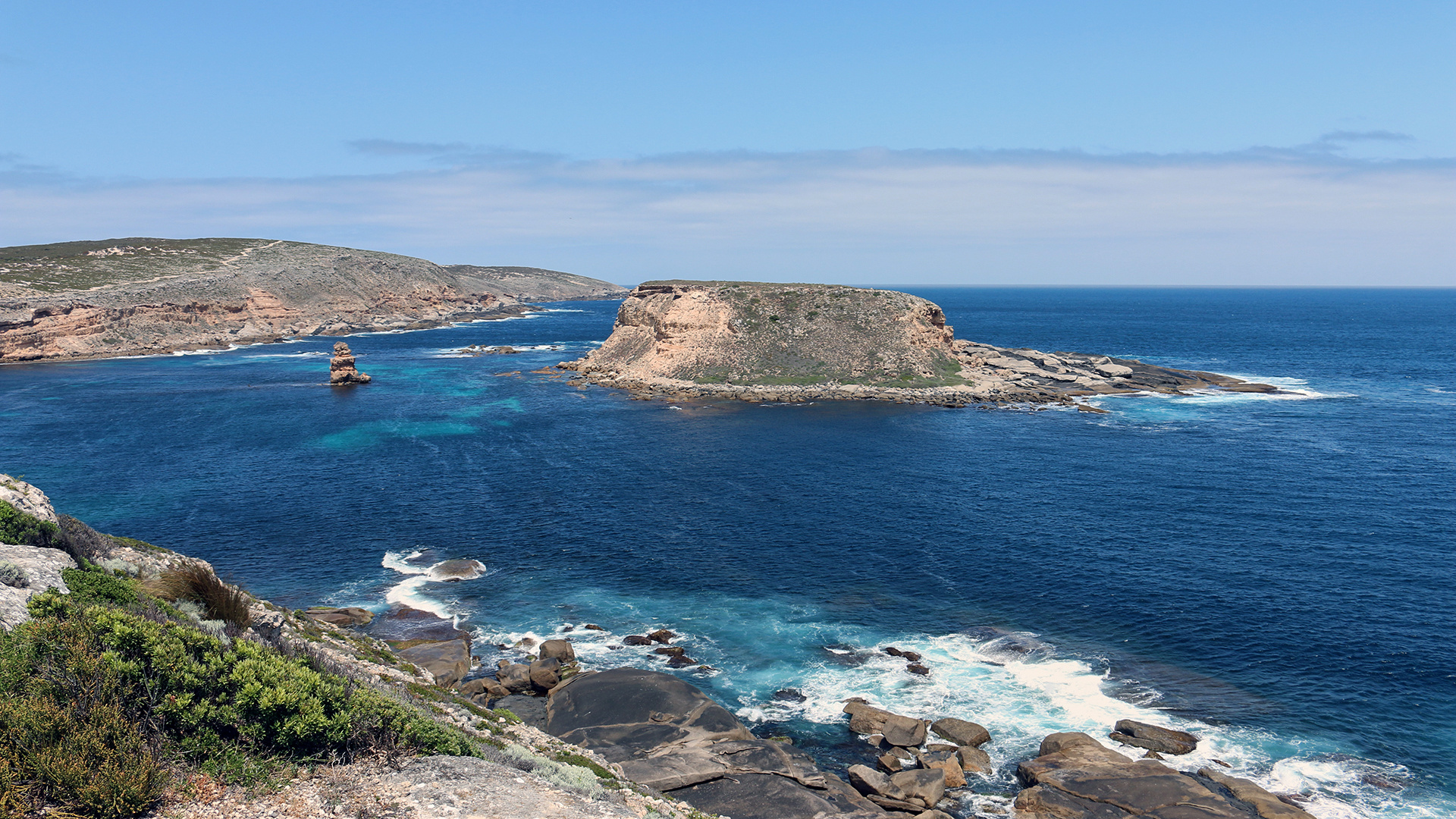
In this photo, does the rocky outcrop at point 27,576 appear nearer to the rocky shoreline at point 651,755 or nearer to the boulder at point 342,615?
the rocky shoreline at point 651,755

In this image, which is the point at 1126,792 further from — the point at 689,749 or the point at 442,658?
the point at 442,658

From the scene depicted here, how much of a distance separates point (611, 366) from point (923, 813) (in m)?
114

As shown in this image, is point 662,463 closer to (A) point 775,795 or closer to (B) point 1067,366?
(A) point 775,795

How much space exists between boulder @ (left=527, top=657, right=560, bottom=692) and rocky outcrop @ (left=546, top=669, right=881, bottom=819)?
0.79 m

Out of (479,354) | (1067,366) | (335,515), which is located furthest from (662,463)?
(479,354)

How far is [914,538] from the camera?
186 feet

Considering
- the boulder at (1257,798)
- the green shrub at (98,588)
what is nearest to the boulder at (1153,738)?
the boulder at (1257,798)

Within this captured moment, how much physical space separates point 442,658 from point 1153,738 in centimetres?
3164

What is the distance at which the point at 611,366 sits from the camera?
138m

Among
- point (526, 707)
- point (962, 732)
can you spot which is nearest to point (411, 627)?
point (526, 707)

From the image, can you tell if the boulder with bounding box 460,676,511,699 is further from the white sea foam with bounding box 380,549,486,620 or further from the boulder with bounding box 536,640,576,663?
the white sea foam with bounding box 380,549,486,620

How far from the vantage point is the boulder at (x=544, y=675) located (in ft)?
123

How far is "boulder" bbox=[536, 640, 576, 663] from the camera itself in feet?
131

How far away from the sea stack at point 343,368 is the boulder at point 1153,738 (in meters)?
121
